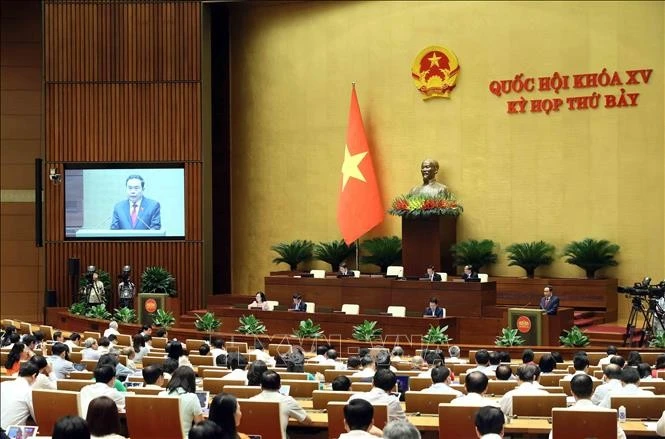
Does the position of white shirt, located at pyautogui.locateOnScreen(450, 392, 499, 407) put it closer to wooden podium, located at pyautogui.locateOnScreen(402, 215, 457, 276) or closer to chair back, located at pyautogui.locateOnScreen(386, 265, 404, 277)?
wooden podium, located at pyautogui.locateOnScreen(402, 215, 457, 276)

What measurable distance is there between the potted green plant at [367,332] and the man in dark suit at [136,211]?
284 inches

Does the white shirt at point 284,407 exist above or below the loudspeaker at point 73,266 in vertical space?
below

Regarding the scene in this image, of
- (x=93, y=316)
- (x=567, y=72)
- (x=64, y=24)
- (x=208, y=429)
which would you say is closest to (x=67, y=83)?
(x=64, y=24)

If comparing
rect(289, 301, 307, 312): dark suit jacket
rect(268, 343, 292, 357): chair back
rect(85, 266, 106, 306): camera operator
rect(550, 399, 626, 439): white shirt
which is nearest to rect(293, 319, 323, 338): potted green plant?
rect(289, 301, 307, 312): dark suit jacket

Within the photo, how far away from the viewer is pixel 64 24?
22.5 metres

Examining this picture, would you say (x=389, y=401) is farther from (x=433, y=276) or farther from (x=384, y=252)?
(x=384, y=252)

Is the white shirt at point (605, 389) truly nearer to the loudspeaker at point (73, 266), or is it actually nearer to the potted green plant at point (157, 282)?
the potted green plant at point (157, 282)

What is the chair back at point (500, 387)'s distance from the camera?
29.6ft

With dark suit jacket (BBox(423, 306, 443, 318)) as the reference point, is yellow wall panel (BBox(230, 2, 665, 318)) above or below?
above

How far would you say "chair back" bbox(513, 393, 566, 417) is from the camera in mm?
7738

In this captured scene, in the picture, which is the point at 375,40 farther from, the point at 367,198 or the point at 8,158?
the point at 8,158

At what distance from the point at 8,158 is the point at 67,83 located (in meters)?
3.23

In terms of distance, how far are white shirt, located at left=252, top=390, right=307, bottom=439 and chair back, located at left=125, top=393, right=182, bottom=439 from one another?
0.57 metres

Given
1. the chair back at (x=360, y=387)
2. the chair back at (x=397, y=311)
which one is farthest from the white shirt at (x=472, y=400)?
the chair back at (x=397, y=311)
